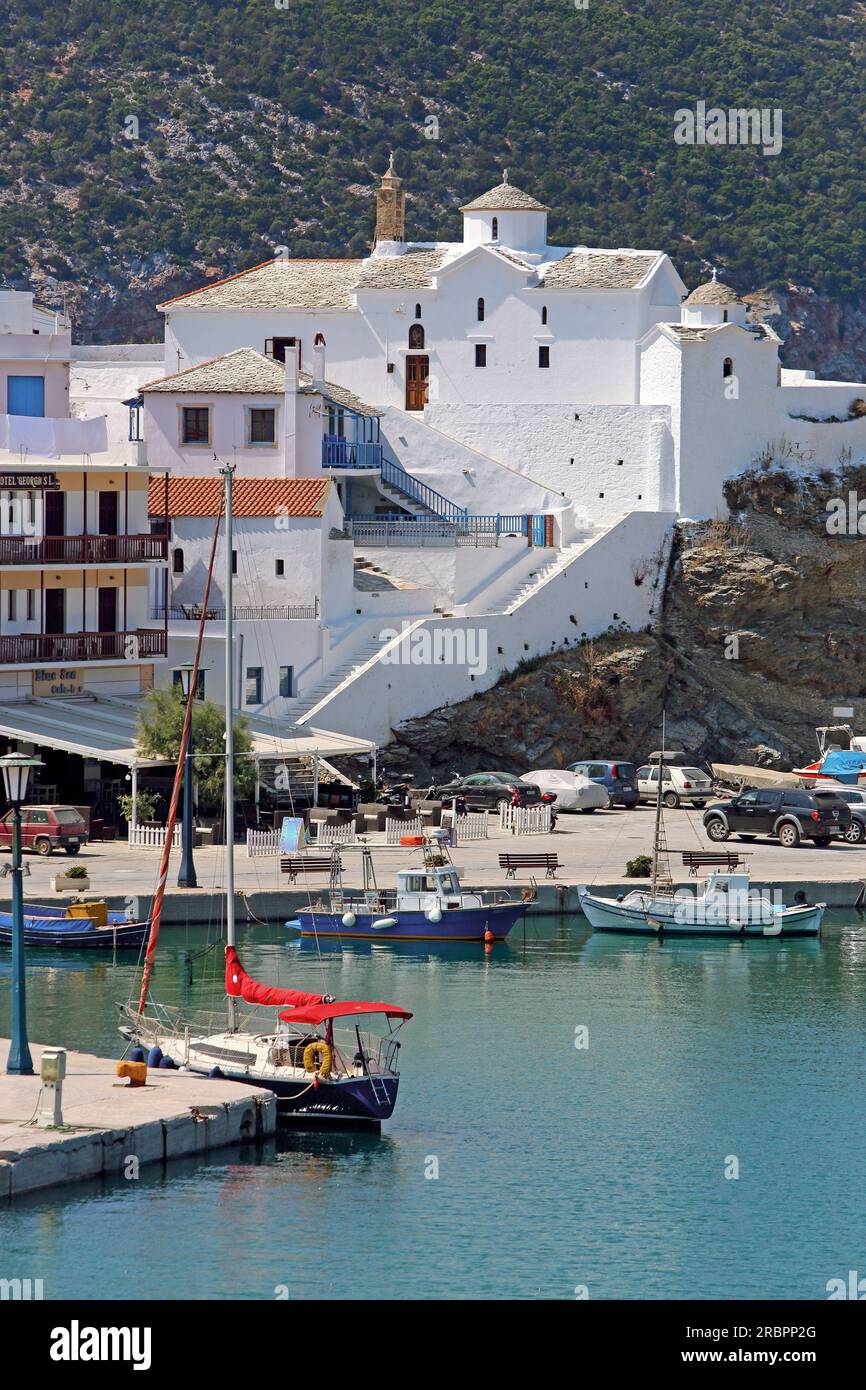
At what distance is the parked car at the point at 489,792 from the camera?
6619 cm

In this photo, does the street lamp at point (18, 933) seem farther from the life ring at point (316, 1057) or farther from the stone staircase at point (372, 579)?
the stone staircase at point (372, 579)

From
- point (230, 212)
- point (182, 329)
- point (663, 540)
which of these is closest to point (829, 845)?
point (663, 540)

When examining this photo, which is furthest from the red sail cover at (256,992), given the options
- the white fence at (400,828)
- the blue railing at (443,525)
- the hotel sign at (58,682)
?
the blue railing at (443,525)

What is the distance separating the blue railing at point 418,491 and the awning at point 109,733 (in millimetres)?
Answer: 11531

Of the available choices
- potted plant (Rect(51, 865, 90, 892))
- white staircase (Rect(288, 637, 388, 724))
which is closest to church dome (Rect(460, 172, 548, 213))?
white staircase (Rect(288, 637, 388, 724))

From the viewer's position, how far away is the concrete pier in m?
33.4

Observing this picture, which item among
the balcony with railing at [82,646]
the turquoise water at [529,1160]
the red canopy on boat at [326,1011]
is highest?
the balcony with railing at [82,646]

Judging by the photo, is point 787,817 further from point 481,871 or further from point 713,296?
point 713,296

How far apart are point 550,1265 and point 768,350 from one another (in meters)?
48.1

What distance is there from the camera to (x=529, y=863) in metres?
55.7

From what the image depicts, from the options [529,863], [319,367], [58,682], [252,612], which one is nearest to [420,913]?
[529,863]

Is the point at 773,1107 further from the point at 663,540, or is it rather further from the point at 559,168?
the point at 559,168
